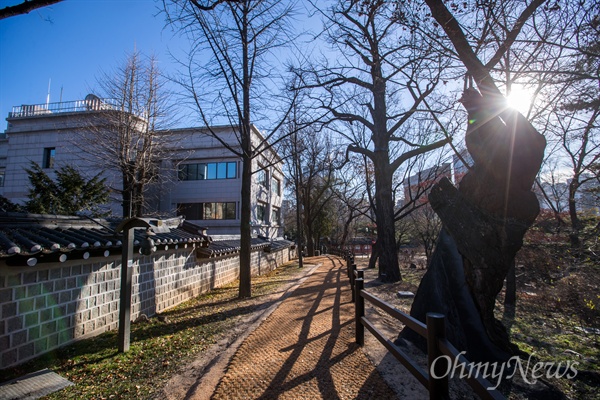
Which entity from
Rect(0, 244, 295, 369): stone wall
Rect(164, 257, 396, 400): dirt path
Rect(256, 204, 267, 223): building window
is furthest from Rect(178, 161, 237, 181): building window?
Rect(164, 257, 396, 400): dirt path

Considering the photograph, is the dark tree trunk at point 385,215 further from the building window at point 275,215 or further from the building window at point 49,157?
the building window at point 49,157

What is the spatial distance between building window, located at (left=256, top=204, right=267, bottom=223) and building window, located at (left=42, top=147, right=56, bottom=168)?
56.0 ft

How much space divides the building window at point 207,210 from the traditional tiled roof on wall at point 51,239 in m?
20.5

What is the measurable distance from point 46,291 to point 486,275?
22.9ft

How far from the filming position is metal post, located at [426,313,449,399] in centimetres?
284

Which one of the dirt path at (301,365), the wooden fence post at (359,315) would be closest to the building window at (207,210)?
the dirt path at (301,365)

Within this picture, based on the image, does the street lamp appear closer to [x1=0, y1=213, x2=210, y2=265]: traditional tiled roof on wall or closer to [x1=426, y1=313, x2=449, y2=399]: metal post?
[x1=0, y1=213, x2=210, y2=265]: traditional tiled roof on wall

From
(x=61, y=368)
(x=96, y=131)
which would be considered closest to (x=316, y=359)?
(x=61, y=368)

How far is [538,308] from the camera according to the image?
1027 cm

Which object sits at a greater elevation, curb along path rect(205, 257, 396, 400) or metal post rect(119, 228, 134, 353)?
metal post rect(119, 228, 134, 353)

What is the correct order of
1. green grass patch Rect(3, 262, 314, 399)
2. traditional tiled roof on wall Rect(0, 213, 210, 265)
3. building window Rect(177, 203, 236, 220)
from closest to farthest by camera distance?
green grass patch Rect(3, 262, 314, 399), traditional tiled roof on wall Rect(0, 213, 210, 265), building window Rect(177, 203, 236, 220)

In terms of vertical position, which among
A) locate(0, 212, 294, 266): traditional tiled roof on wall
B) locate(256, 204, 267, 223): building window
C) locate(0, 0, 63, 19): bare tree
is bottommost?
locate(0, 212, 294, 266): traditional tiled roof on wall

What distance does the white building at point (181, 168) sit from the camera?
24922mm

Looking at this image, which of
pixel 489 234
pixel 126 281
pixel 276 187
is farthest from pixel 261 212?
pixel 489 234
